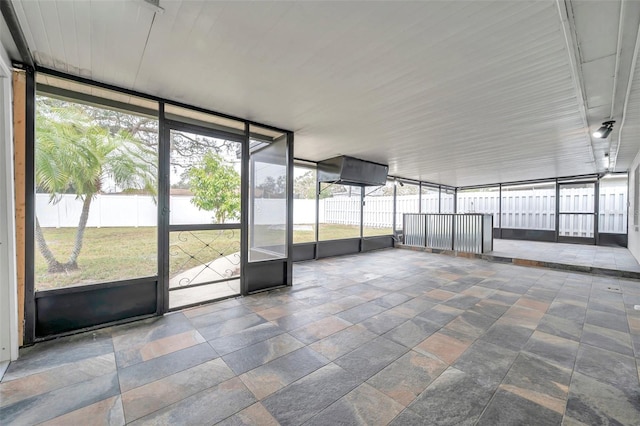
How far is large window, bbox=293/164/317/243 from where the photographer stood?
259 inches

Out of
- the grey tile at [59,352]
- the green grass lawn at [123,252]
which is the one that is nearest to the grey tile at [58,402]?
the grey tile at [59,352]

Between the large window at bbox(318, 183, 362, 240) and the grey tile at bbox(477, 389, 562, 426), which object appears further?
the large window at bbox(318, 183, 362, 240)

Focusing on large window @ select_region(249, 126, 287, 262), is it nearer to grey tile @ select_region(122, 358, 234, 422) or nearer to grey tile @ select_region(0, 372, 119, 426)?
grey tile @ select_region(122, 358, 234, 422)

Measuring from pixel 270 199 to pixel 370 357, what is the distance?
2.91 metres

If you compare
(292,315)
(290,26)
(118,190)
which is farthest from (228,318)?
(290,26)

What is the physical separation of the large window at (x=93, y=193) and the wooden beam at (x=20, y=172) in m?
0.16

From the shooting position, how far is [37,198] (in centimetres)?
257

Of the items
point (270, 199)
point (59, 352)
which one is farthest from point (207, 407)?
point (270, 199)

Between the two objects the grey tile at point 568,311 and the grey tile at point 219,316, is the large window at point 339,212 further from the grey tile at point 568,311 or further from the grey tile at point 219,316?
the grey tile at point 568,311

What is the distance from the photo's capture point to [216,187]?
3773 mm

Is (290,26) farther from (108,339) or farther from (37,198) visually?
(108,339)

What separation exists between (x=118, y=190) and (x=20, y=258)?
3.34 ft

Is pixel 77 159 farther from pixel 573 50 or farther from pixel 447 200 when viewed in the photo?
pixel 447 200

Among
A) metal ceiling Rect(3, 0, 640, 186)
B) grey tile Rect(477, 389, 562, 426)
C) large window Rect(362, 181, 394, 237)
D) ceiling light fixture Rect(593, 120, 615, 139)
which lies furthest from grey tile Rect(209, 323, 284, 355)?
large window Rect(362, 181, 394, 237)
